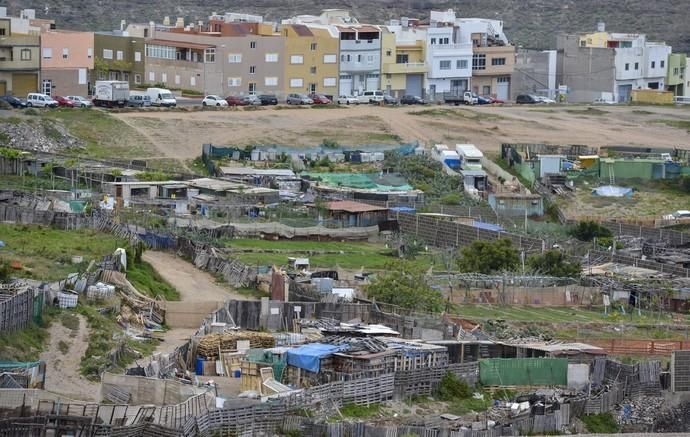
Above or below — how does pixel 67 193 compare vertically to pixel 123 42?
below

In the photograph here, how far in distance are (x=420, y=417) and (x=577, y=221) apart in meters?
21.6

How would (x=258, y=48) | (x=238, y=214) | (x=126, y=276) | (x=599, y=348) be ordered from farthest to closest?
(x=258, y=48) < (x=238, y=214) < (x=126, y=276) < (x=599, y=348)

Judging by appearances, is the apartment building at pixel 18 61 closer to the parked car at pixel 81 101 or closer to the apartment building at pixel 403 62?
the parked car at pixel 81 101

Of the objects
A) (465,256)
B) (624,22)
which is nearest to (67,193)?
(465,256)

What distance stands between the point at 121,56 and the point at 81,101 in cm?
1005

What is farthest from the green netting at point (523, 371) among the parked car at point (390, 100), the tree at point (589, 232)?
the parked car at point (390, 100)

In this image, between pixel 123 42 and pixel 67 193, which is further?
pixel 123 42

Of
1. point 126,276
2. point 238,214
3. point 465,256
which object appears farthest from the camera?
point 238,214

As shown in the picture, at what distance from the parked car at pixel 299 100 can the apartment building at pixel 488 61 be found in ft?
35.1

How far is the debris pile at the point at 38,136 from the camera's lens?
58.4m

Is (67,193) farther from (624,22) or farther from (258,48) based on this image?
(624,22)

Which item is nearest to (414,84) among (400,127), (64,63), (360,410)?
(400,127)

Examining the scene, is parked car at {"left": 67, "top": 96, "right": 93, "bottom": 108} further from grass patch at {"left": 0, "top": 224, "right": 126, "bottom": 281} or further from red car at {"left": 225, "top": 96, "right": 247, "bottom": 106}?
grass patch at {"left": 0, "top": 224, "right": 126, "bottom": 281}

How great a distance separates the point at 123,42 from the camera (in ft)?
250
